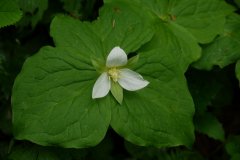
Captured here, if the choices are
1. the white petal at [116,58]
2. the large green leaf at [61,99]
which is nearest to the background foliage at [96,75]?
the large green leaf at [61,99]

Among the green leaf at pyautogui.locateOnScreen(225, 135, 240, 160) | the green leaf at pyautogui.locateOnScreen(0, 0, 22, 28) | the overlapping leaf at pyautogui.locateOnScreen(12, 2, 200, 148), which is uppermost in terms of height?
the green leaf at pyautogui.locateOnScreen(0, 0, 22, 28)

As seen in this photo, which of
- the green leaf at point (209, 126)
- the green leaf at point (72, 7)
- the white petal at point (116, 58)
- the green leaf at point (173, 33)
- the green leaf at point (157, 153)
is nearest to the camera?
the white petal at point (116, 58)

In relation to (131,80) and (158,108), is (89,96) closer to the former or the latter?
(131,80)

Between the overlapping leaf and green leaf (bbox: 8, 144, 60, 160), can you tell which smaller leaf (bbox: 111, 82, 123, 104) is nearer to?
the overlapping leaf

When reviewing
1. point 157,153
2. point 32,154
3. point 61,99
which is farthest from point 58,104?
point 157,153

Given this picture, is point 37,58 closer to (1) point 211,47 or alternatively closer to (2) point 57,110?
(2) point 57,110

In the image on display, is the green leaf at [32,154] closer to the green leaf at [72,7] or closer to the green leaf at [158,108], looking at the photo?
the green leaf at [158,108]

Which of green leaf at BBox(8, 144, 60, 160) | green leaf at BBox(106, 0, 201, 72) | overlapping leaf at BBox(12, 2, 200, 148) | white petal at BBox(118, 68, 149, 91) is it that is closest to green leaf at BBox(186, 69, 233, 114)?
green leaf at BBox(106, 0, 201, 72)
